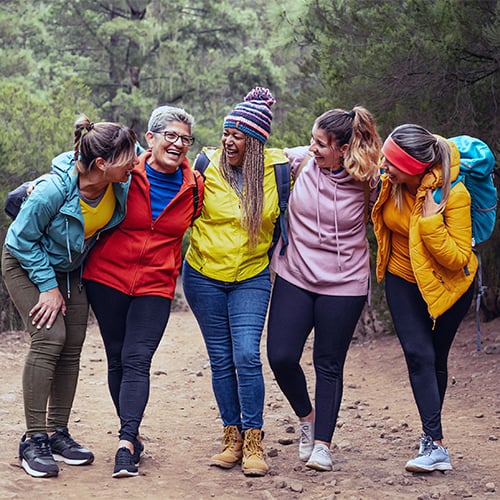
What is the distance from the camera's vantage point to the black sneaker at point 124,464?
4.79 metres

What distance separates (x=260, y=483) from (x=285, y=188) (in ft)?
5.58

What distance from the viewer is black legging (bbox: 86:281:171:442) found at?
489cm

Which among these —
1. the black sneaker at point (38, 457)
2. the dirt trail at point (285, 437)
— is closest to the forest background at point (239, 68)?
the dirt trail at point (285, 437)

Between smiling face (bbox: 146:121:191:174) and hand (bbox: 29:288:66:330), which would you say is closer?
hand (bbox: 29:288:66:330)

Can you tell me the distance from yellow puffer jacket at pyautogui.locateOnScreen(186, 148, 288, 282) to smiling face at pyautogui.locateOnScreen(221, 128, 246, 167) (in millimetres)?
118

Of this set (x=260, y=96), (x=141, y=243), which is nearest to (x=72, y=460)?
(x=141, y=243)

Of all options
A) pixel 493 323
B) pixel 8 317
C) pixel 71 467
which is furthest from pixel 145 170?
pixel 8 317

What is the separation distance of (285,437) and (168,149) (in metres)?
2.43

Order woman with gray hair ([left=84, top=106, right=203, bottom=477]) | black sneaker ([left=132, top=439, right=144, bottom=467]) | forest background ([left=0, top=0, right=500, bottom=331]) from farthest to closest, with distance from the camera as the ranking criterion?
1. forest background ([left=0, top=0, right=500, bottom=331])
2. black sneaker ([left=132, top=439, right=144, bottom=467])
3. woman with gray hair ([left=84, top=106, right=203, bottom=477])

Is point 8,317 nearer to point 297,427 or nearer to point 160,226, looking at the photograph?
point 297,427

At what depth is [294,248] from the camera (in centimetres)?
507

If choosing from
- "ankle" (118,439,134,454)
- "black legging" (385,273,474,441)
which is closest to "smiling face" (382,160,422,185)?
"black legging" (385,273,474,441)

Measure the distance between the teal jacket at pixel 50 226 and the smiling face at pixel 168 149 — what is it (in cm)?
24

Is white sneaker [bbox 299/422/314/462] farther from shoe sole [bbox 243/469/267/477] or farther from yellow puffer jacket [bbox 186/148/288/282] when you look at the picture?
yellow puffer jacket [bbox 186/148/288/282]
